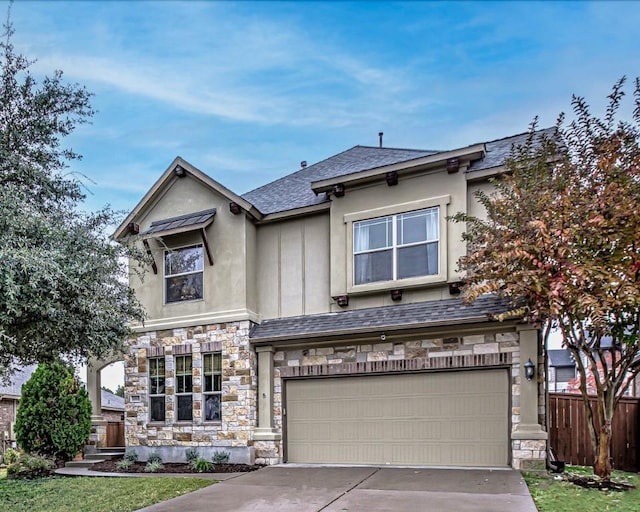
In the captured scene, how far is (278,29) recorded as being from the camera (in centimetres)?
837

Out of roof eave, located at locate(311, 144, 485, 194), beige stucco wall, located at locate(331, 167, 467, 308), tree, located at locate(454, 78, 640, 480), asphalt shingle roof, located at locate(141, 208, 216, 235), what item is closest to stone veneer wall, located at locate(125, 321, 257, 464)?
asphalt shingle roof, located at locate(141, 208, 216, 235)

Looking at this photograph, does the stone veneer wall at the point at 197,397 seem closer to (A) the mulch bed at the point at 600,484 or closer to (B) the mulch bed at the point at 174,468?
(B) the mulch bed at the point at 174,468

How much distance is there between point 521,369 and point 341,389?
3.54 metres

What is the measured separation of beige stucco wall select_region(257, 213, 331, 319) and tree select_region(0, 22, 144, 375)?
3.43 meters

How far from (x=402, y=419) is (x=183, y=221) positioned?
653 centimetres

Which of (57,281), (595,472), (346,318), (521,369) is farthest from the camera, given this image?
(346,318)

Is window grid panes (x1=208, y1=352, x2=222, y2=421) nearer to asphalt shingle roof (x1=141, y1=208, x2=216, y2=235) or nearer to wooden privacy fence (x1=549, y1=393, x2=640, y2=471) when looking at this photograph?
asphalt shingle roof (x1=141, y1=208, x2=216, y2=235)

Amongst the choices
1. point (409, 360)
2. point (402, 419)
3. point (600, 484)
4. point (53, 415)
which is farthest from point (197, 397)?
point (600, 484)

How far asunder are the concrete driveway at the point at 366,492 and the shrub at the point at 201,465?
4.13 ft

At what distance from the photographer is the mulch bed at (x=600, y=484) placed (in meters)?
7.77

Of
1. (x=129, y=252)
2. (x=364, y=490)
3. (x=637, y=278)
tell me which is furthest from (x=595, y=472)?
(x=129, y=252)

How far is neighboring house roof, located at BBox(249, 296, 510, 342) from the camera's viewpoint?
382 inches

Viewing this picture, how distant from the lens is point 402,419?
10305 mm

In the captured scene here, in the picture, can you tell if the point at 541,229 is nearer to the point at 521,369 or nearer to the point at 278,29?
the point at 521,369
